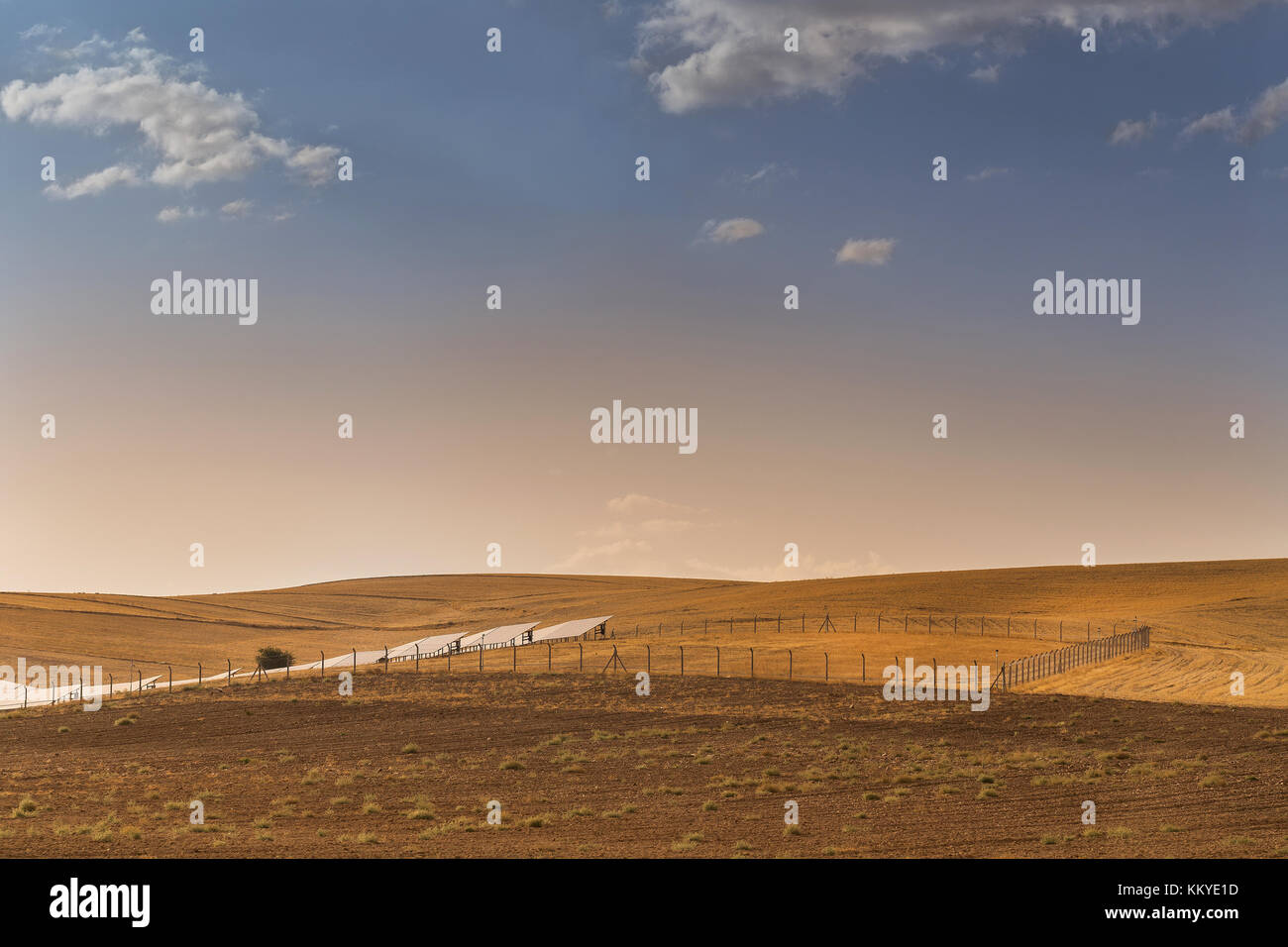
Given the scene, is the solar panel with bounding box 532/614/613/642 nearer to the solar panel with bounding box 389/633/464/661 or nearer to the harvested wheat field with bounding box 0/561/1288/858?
the harvested wheat field with bounding box 0/561/1288/858

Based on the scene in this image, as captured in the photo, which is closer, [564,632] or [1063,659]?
[1063,659]

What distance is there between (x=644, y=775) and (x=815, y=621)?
71.3 meters

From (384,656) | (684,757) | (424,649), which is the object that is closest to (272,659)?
(424,649)

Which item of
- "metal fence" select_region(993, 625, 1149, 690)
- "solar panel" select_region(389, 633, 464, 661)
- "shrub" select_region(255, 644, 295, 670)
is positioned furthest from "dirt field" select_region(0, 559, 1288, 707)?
"shrub" select_region(255, 644, 295, 670)

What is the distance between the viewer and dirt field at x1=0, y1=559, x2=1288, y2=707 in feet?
222

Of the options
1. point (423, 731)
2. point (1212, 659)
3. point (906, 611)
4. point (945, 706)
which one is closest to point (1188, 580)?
point (906, 611)

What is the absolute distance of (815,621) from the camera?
10275cm

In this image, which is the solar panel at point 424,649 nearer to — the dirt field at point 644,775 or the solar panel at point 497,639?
the solar panel at point 497,639

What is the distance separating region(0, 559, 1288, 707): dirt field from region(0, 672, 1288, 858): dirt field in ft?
44.1

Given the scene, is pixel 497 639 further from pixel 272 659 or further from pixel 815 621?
pixel 815 621

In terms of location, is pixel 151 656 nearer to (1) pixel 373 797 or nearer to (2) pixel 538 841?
(1) pixel 373 797

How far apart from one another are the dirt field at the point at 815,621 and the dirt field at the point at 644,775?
13.4m

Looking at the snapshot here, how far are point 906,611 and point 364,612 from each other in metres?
87.2
